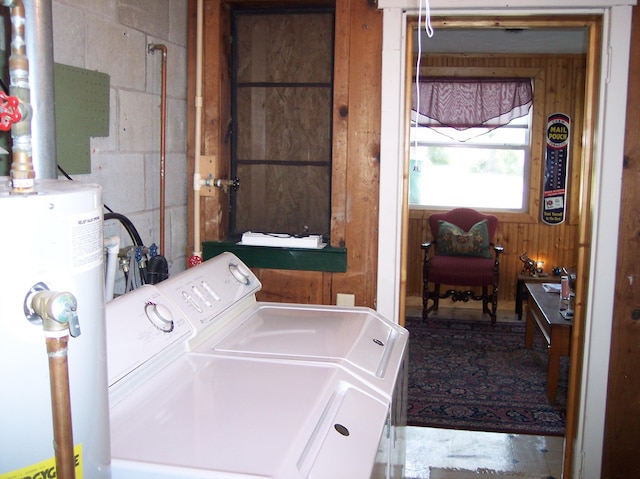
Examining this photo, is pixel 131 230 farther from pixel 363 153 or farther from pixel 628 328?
pixel 628 328

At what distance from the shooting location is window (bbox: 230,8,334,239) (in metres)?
2.88

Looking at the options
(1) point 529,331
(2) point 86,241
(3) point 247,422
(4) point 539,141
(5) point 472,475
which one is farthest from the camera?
(4) point 539,141

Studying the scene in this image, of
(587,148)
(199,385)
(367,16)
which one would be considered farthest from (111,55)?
(587,148)

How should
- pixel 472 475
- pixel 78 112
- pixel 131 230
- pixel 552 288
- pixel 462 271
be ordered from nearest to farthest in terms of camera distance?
pixel 78 112, pixel 131 230, pixel 472 475, pixel 552 288, pixel 462 271

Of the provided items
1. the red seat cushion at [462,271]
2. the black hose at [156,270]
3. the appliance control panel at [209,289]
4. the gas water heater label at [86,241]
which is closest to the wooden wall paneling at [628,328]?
the appliance control panel at [209,289]

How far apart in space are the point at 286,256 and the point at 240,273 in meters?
0.47

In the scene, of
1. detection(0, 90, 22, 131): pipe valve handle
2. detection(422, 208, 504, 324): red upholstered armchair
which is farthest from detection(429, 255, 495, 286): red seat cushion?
detection(0, 90, 22, 131): pipe valve handle

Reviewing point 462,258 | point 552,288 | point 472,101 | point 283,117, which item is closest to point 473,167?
point 472,101

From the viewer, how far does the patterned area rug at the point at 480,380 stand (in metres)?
3.93

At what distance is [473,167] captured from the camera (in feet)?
22.3

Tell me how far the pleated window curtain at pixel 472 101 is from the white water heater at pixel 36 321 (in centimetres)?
572

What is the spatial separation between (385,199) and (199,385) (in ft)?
4.42

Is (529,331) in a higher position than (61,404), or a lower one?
lower

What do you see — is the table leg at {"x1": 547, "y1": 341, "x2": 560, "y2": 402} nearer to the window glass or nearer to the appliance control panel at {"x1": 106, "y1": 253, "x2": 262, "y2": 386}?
the appliance control panel at {"x1": 106, "y1": 253, "x2": 262, "y2": 386}
